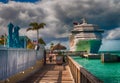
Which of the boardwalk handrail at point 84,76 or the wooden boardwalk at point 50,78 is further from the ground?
the boardwalk handrail at point 84,76

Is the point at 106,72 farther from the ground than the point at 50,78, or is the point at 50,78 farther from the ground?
the point at 50,78

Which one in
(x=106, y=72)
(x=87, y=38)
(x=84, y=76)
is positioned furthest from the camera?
(x=87, y=38)

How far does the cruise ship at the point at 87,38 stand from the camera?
431 ft

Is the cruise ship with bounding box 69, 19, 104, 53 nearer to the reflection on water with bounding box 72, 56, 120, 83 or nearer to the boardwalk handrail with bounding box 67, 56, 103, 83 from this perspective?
the reflection on water with bounding box 72, 56, 120, 83

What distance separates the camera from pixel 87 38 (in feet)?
441

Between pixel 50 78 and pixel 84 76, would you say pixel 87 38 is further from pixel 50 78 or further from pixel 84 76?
pixel 84 76

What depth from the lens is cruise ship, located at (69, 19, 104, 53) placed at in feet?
431

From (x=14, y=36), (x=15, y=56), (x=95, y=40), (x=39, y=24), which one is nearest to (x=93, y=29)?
(x=95, y=40)

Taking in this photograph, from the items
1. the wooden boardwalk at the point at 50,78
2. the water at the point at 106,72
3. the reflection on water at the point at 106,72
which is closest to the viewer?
the wooden boardwalk at the point at 50,78

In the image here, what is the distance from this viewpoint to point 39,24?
109188 mm

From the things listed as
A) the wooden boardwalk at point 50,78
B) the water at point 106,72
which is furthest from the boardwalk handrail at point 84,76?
the water at point 106,72

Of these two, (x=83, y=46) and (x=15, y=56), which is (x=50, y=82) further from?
(x=83, y=46)

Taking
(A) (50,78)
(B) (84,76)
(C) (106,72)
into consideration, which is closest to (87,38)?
(C) (106,72)

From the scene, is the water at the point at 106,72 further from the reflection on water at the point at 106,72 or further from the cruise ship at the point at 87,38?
the cruise ship at the point at 87,38
